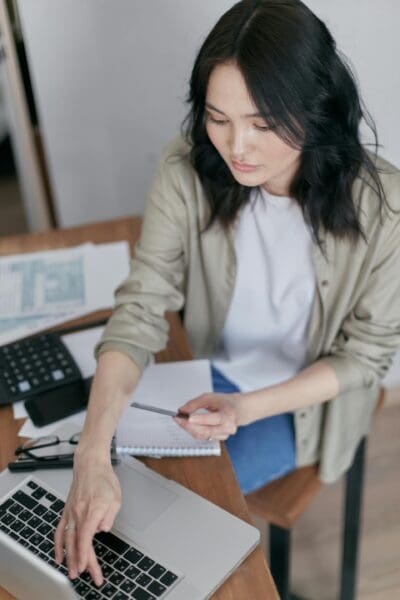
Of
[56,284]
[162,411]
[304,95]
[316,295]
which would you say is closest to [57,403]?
[162,411]

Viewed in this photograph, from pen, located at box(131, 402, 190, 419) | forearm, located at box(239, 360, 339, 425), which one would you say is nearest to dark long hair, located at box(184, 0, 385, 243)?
forearm, located at box(239, 360, 339, 425)

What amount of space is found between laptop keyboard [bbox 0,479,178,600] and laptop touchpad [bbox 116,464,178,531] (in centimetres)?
4

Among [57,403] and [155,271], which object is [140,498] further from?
[155,271]

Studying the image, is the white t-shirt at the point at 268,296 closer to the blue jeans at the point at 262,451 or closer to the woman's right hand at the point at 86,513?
the blue jeans at the point at 262,451

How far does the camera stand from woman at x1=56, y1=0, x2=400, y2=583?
0.86 m

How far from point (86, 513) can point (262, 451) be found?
18.1 inches

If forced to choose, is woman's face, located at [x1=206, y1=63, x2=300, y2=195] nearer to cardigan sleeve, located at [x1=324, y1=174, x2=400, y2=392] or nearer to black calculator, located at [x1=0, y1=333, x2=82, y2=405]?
cardigan sleeve, located at [x1=324, y1=174, x2=400, y2=392]

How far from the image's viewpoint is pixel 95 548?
0.81 meters

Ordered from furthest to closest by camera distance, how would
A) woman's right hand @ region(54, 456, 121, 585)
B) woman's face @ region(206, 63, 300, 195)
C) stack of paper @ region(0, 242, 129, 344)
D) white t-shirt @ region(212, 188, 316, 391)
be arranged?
stack of paper @ region(0, 242, 129, 344) → white t-shirt @ region(212, 188, 316, 391) → woman's face @ region(206, 63, 300, 195) → woman's right hand @ region(54, 456, 121, 585)

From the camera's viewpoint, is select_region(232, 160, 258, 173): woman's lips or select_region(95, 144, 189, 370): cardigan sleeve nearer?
select_region(232, 160, 258, 173): woman's lips

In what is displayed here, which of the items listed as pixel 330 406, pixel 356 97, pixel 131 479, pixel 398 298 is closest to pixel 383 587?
pixel 330 406

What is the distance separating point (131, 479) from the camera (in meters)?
0.91

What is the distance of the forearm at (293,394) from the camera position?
1025mm

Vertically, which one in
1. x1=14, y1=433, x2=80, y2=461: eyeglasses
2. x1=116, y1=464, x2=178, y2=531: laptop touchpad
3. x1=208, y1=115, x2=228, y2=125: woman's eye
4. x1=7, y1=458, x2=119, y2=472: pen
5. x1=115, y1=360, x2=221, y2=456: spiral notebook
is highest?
x1=208, y1=115, x2=228, y2=125: woman's eye
